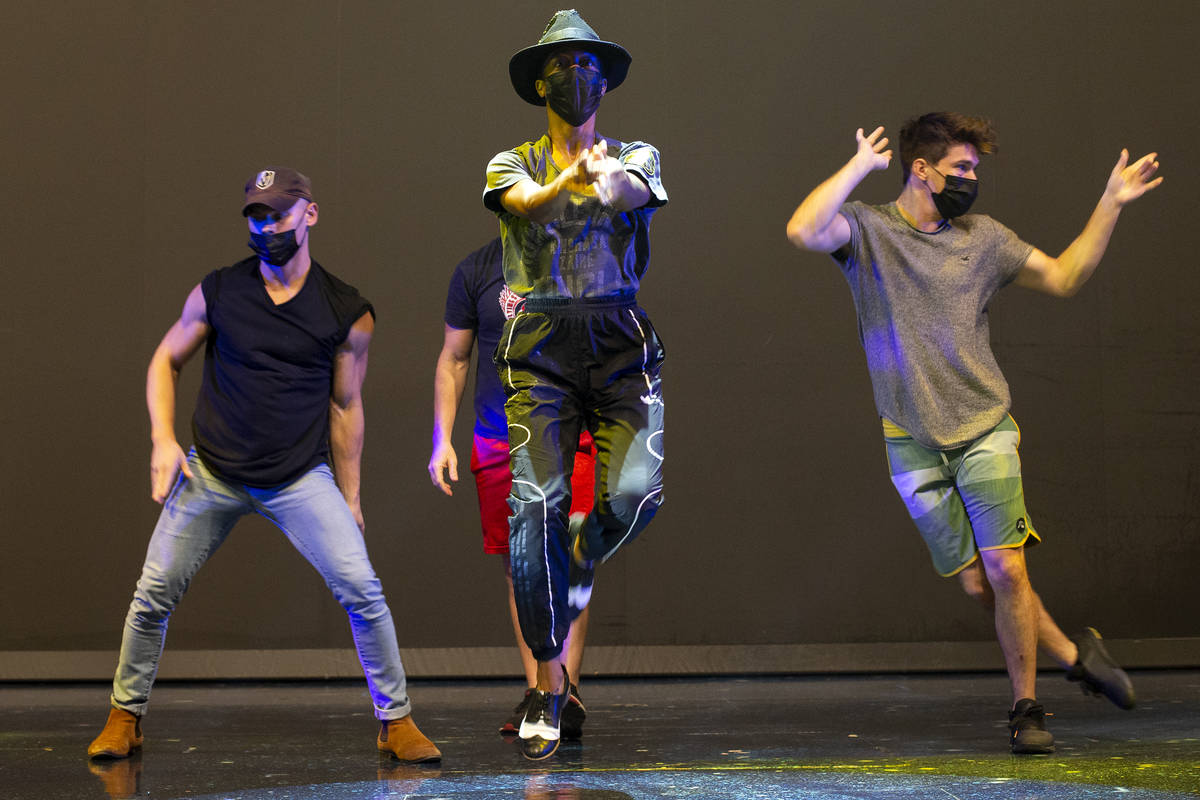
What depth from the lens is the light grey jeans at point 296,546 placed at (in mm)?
3156

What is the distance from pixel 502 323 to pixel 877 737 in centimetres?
170

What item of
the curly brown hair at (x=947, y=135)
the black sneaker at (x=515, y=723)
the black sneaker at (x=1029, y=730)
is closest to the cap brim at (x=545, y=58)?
the curly brown hair at (x=947, y=135)

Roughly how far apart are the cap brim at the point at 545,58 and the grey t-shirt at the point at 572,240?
201 millimetres

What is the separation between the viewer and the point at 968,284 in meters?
3.38

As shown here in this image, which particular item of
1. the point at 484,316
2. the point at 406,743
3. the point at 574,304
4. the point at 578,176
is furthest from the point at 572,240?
the point at 406,743

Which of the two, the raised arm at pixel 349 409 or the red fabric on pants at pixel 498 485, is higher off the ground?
the raised arm at pixel 349 409

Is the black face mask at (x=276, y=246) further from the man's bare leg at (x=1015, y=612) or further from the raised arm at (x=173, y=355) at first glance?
the man's bare leg at (x=1015, y=612)

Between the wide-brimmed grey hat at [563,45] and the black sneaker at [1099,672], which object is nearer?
the wide-brimmed grey hat at [563,45]

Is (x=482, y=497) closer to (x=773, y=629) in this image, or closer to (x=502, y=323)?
(x=502, y=323)

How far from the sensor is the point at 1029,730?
3156mm

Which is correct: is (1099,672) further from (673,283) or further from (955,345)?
(673,283)

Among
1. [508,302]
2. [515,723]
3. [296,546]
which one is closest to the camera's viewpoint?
[296,546]

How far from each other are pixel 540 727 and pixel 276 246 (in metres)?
1.47

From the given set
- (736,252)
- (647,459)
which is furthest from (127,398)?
(647,459)
